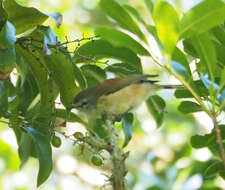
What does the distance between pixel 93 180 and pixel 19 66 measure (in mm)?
2132

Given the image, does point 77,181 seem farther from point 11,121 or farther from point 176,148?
point 11,121

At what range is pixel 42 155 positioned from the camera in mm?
1348

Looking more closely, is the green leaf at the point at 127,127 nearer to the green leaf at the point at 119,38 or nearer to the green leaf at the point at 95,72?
the green leaf at the point at 95,72

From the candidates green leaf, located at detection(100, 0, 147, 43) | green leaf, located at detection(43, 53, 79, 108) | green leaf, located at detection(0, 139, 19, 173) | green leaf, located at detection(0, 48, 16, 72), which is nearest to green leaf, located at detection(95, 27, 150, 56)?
green leaf, located at detection(100, 0, 147, 43)

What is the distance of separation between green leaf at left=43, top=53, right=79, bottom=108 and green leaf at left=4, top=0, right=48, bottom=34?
0.38ft

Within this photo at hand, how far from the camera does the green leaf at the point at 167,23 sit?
3.40 ft

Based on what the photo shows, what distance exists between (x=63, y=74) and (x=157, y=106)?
43 centimetres

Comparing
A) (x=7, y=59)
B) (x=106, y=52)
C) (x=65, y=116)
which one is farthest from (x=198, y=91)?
(x=7, y=59)

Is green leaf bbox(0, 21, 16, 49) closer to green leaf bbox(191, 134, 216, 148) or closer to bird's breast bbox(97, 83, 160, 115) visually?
bird's breast bbox(97, 83, 160, 115)

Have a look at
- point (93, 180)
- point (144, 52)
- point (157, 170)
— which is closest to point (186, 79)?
point (144, 52)

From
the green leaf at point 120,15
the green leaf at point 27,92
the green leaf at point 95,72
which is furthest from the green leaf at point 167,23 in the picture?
the green leaf at point 27,92

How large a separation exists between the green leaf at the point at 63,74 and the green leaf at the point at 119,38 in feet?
0.48

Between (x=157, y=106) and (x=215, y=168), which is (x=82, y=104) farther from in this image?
(x=215, y=168)

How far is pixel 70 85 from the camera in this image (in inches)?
50.8
